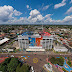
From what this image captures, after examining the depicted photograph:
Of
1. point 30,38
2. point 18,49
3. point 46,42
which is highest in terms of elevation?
point 30,38

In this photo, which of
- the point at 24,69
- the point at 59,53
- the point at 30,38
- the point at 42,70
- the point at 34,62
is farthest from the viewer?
the point at 30,38

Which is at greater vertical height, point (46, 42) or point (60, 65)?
point (46, 42)

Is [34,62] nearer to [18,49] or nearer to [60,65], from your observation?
[60,65]

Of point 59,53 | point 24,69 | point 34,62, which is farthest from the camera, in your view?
point 59,53

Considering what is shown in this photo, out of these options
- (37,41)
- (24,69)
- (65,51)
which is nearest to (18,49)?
(37,41)

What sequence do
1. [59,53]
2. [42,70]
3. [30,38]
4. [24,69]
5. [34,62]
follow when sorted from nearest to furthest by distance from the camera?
[24,69] < [42,70] < [34,62] < [59,53] < [30,38]

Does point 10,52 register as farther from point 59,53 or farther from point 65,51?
point 65,51

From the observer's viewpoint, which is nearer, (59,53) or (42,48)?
(59,53)

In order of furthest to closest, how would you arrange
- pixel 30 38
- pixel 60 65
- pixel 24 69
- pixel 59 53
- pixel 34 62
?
pixel 30 38 < pixel 59 53 < pixel 34 62 < pixel 60 65 < pixel 24 69

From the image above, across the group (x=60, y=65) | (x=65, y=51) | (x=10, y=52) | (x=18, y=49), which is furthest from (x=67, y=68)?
(x=10, y=52)
